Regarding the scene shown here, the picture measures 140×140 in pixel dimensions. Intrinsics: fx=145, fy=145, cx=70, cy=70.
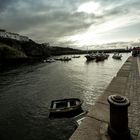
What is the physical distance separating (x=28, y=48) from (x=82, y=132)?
10583 centimetres

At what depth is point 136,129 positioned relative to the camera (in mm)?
4090

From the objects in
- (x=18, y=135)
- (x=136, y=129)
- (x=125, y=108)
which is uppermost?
(x=125, y=108)

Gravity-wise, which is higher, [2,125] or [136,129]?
[136,129]

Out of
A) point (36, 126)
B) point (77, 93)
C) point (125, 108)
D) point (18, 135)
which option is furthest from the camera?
point (77, 93)

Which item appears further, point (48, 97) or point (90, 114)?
point (48, 97)

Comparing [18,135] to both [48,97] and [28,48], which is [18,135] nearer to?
[48,97]

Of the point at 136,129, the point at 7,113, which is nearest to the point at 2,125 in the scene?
the point at 7,113

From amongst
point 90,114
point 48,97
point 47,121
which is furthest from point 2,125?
point 90,114

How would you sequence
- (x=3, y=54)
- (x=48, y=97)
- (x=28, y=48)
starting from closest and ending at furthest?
(x=48, y=97) < (x=3, y=54) < (x=28, y=48)

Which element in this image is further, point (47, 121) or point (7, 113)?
point (7, 113)

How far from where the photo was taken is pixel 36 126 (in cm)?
1111

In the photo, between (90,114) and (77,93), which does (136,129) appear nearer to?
(90,114)

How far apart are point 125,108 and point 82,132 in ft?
4.55

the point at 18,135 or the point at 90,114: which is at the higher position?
the point at 90,114
